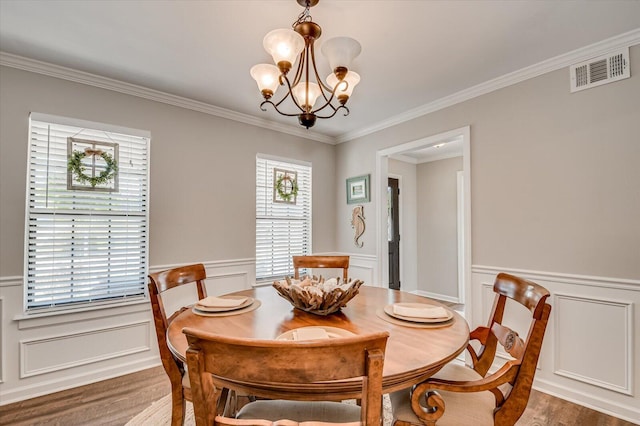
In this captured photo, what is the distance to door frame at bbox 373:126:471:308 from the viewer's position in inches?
113

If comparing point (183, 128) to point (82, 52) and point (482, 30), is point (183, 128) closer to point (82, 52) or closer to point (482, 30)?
point (82, 52)

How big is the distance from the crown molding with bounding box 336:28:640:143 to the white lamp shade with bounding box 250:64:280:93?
2.01 meters

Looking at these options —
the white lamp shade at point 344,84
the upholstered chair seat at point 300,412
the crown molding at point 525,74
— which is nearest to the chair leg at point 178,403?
the upholstered chair seat at point 300,412

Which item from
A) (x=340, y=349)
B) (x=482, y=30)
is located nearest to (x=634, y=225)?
(x=482, y=30)

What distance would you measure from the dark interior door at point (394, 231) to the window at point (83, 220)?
3.81 meters

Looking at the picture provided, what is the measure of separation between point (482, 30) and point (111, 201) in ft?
10.5

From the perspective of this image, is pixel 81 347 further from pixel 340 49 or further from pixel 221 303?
pixel 340 49

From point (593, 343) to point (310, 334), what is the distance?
7.48 feet

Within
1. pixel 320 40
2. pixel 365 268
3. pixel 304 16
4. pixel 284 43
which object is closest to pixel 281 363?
pixel 284 43

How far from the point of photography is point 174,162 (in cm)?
302

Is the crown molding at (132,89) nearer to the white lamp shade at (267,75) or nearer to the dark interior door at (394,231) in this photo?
the white lamp shade at (267,75)

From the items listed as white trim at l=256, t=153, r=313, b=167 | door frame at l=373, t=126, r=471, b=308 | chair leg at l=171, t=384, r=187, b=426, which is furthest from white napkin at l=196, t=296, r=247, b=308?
white trim at l=256, t=153, r=313, b=167

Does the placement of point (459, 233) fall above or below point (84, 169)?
below

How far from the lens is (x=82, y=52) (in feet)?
7.43
